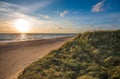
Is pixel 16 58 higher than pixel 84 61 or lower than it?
lower

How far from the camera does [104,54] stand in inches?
233

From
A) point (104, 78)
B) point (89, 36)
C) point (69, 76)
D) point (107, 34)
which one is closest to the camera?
point (104, 78)

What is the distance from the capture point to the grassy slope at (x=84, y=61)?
5008 mm

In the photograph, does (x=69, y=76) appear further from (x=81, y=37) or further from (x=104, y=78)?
(x=81, y=37)

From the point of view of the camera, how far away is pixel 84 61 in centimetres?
587

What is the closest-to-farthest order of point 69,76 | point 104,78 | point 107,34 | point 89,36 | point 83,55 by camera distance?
point 104,78 → point 69,76 → point 83,55 → point 107,34 → point 89,36

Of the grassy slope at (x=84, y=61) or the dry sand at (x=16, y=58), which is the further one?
the dry sand at (x=16, y=58)

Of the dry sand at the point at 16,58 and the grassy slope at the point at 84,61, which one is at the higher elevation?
the grassy slope at the point at 84,61

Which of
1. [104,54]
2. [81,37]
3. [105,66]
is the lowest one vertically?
[105,66]

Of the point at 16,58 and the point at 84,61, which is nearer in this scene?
the point at 84,61

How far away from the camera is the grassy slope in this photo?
5008 millimetres

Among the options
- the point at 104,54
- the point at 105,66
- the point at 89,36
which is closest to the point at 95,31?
the point at 89,36

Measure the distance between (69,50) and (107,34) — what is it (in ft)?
7.53

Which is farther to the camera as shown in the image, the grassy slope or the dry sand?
the dry sand
